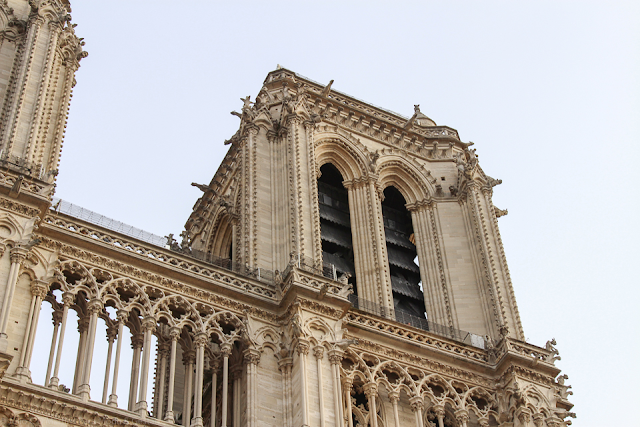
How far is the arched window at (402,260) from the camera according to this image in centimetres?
3516

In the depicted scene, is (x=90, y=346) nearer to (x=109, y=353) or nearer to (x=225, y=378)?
(x=109, y=353)

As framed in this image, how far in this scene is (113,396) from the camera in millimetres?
25188

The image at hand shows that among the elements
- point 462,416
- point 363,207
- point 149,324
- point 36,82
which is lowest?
point 462,416

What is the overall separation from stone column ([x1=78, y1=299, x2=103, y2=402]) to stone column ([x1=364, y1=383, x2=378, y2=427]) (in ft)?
21.6

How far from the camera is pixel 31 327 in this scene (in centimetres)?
2533

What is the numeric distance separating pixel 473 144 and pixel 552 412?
41.5ft

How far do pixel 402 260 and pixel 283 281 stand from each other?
7.75 metres

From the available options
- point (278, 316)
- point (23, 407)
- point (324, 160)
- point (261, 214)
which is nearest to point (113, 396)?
point (23, 407)

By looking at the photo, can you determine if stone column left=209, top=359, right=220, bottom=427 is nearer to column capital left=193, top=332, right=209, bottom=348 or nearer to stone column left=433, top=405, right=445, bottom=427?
column capital left=193, top=332, right=209, bottom=348

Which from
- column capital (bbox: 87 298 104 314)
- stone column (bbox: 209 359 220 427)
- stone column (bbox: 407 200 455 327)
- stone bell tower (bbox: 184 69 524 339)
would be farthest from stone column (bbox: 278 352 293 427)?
stone column (bbox: 407 200 455 327)

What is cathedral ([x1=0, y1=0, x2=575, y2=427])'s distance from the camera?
26422 mm

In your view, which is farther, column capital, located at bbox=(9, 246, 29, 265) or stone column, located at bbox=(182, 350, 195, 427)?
stone column, located at bbox=(182, 350, 195, 427)

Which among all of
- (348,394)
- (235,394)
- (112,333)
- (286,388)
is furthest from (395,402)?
(112,333)

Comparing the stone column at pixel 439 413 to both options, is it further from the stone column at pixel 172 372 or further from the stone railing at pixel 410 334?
the stone column at pixel 172 372
